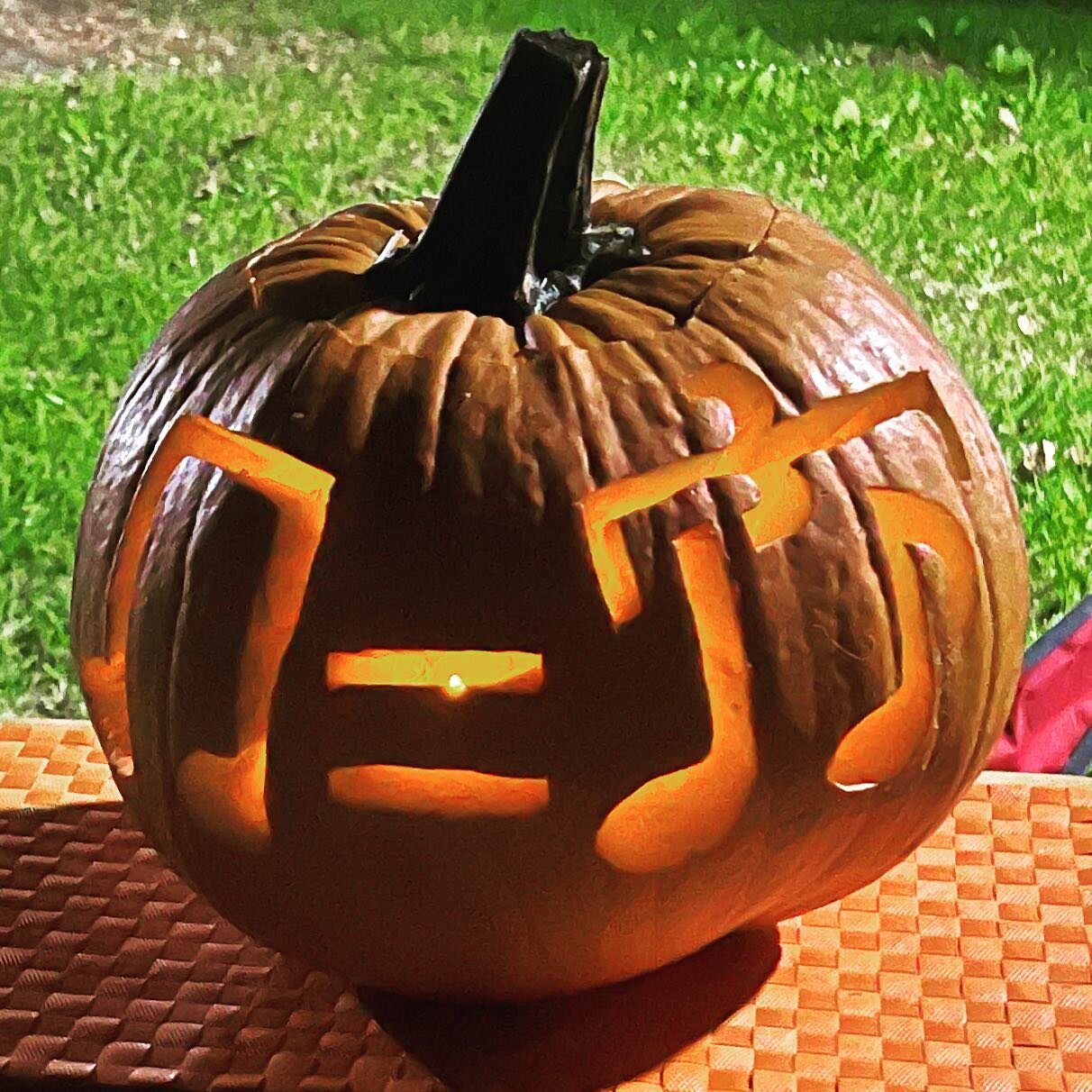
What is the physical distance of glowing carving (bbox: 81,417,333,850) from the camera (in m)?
0.85

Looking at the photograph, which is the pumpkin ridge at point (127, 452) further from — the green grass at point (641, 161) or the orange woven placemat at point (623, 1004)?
the green grass at point (641, 161)

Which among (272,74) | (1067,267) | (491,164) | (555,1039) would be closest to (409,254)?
(491,164)

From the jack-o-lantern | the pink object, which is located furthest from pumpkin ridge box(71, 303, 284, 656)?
the pink object

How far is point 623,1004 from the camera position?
96 cm

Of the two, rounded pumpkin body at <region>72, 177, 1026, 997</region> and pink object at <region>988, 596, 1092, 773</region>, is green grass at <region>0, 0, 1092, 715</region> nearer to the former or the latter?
pink object at <region>988, 596, 1092, 773</region>

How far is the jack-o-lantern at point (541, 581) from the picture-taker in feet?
2.68

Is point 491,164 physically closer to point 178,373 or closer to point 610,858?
point 178,373

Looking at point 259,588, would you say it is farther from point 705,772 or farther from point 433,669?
point 705,772

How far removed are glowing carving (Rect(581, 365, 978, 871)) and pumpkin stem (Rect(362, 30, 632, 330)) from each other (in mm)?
127

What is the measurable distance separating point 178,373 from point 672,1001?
1.51 ft

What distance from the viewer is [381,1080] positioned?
2.95ft

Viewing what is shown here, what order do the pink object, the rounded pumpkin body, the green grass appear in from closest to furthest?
the rounded pumpkin body, the pink object, the green grass

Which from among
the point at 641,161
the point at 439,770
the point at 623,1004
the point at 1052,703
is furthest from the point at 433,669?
the point at 641,161

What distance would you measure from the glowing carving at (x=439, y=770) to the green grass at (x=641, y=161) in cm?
110
